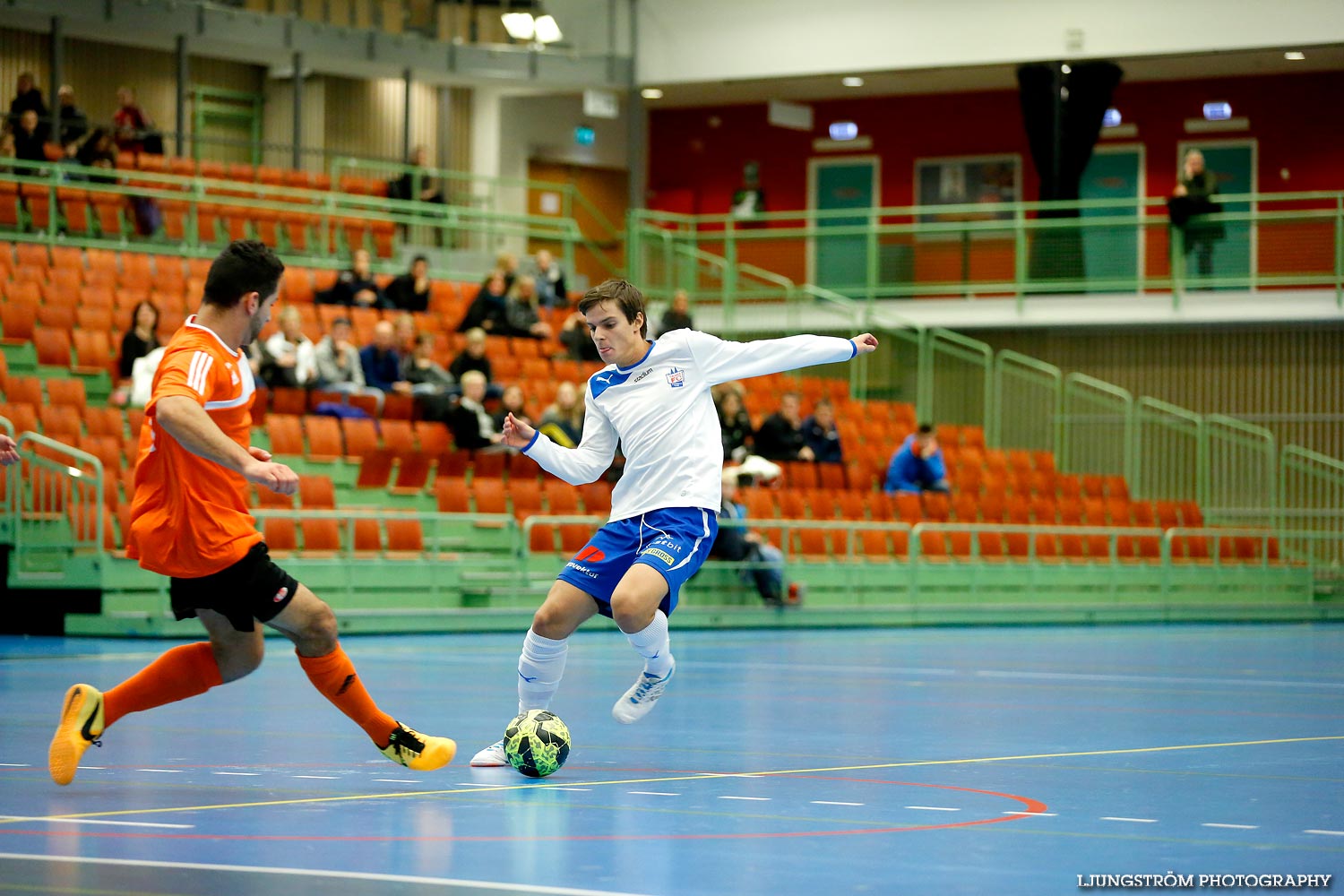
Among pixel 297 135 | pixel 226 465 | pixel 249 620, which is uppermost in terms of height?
pixel 297 135

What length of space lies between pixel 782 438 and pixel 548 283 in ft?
15.5

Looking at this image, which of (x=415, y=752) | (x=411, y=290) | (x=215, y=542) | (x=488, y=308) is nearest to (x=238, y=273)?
(x=215, y=542)

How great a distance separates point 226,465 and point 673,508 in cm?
207

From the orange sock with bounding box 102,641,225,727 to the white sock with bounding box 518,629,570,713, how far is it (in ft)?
4.12

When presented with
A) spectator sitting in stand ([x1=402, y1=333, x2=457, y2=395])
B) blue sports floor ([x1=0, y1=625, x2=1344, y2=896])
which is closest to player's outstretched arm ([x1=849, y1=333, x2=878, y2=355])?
blue sports floor ([x1=0, y1=625, x2=1344, y2=896])

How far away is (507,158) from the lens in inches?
1253

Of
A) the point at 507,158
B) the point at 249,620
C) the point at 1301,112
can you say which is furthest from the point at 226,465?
the point at 1301,112

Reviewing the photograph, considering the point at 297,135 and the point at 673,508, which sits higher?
the point at 297,135

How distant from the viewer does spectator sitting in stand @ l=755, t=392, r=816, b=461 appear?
69.2 feet

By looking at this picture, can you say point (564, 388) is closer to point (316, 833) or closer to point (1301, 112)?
point (316, 833)

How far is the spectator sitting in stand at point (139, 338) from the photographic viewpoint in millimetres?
17266

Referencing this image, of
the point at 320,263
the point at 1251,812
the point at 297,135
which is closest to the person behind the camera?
the point at 1251,812

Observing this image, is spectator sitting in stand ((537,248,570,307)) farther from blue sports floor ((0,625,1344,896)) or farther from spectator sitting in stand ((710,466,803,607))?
blue sports floor ((0,625,1344,896))

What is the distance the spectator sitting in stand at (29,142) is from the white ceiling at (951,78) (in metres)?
11.4
